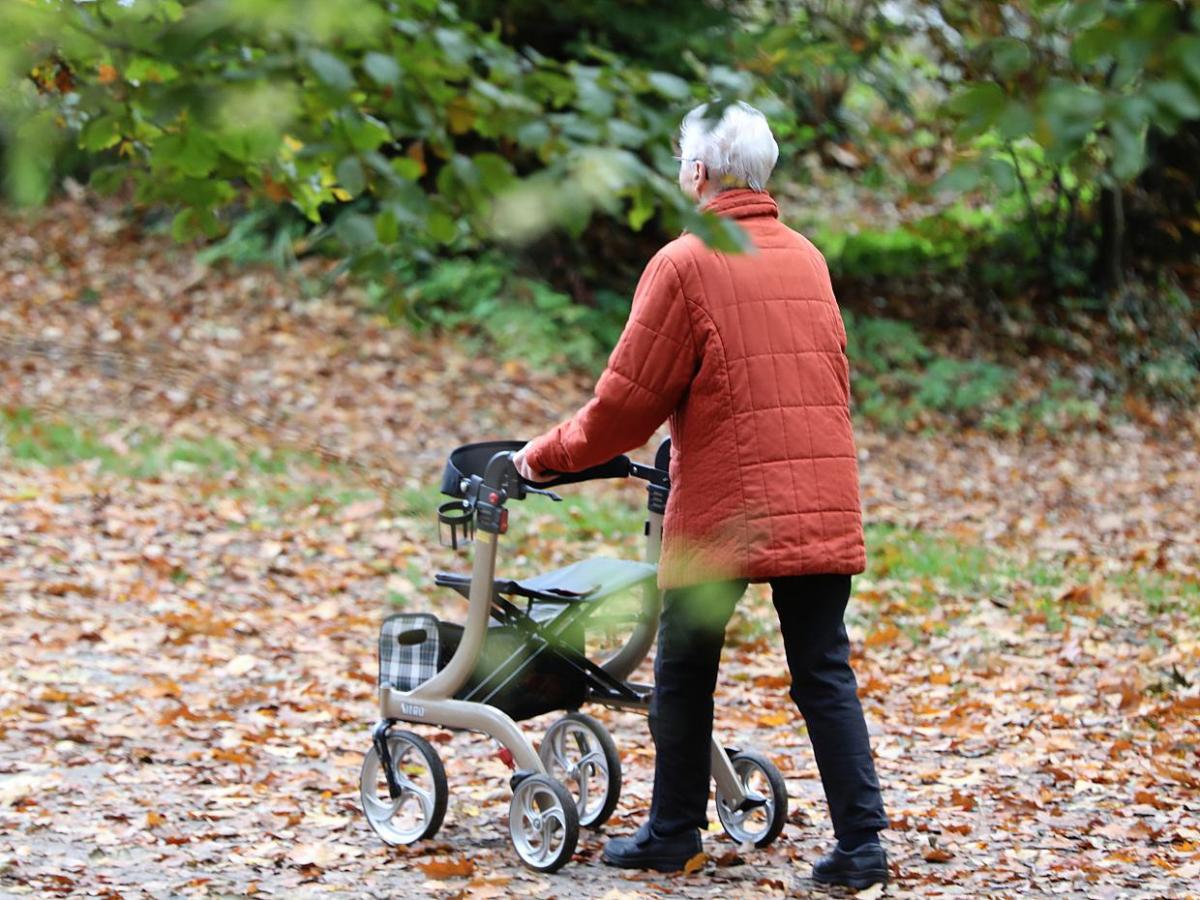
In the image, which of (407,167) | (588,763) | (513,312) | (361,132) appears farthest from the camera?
(513,312)

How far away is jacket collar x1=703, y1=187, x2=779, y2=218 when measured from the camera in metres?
3.63

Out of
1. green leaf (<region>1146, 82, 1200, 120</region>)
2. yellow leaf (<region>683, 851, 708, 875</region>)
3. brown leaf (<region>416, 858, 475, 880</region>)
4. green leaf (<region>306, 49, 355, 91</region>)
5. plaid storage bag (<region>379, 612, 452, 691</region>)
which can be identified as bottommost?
brown leaf (<region>416, 858, 475, 880</region>)

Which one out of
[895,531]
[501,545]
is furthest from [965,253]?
[501,545]

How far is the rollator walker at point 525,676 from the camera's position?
4.06m

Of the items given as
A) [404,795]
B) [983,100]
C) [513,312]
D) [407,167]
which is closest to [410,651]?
[404,795]

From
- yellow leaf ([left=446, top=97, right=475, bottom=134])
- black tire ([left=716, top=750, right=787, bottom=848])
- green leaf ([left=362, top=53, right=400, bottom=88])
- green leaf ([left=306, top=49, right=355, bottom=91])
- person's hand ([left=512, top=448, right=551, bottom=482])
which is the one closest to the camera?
green leaf ([left=306, top=49, right=355, bottom=91])

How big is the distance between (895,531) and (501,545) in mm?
2489

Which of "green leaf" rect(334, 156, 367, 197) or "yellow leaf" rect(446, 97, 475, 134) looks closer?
"green leaf" rect(334, 156, 367, 197)

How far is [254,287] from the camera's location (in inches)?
495

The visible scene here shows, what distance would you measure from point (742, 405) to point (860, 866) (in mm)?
1239

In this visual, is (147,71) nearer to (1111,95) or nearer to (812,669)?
(812,669)

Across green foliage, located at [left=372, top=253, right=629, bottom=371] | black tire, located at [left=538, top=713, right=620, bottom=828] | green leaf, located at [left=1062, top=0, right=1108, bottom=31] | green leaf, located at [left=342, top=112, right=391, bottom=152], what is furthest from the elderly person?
green foliage, located at [left=372, top=253, right=629, bottom=371]

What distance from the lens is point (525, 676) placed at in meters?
4.23

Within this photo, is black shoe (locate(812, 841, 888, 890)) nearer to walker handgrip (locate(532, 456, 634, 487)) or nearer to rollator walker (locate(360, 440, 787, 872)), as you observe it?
rollator walker (locate(360, 440, 787, 872))
